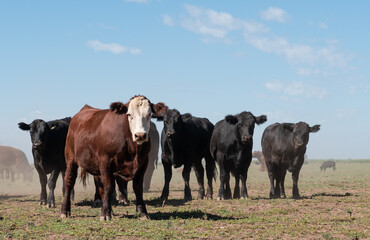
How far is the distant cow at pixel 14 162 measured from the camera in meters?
42.9

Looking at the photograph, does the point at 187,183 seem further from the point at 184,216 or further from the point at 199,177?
the point at 184,216

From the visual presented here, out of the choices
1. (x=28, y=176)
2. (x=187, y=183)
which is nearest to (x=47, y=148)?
(x=187, y=183)

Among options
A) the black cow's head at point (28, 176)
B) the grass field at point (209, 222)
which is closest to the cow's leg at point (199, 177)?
the grass field at point (209, 222)

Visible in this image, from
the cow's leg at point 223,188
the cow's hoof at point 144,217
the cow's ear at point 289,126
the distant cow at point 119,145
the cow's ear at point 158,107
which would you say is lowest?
the cow's hoof at point 144,217

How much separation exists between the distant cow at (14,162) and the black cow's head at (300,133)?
33.0 metres

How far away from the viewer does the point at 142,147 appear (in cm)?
891

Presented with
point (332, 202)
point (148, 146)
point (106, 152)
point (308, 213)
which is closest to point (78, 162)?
point (106, 152)

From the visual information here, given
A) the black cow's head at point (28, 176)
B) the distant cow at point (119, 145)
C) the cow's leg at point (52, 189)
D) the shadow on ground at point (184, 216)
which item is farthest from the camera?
the black cow's head at point (28, 176)

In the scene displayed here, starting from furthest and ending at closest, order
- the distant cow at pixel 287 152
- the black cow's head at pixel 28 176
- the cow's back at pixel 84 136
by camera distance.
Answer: the black cow's head at pixel 28 176 → the distant cow at pixel 287 152 → the cow's back at pixel 84 136

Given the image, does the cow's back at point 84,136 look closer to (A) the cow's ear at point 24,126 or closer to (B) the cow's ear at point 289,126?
(A) the cow's ear at point 24,126

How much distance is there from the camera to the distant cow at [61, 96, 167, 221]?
879 cm

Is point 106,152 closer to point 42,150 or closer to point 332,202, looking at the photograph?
point 42,150

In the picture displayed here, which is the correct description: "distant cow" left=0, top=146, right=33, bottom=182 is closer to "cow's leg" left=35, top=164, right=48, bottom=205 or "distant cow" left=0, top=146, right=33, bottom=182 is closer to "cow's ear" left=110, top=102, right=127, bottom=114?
"cow's leg" left=35, top=164, right=48, bottom=205

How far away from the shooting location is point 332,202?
488 inches
